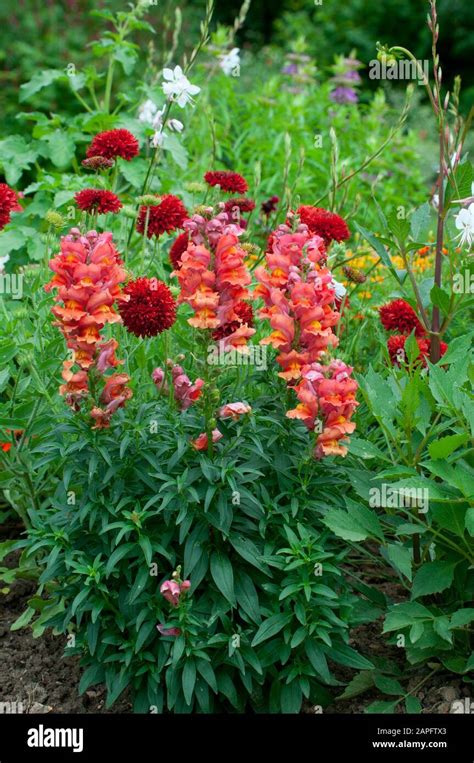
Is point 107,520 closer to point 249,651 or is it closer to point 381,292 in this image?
point 249,651

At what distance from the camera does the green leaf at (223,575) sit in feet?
8.11

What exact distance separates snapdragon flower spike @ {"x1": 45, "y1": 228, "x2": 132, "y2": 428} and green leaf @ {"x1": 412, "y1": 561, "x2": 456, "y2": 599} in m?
0.91

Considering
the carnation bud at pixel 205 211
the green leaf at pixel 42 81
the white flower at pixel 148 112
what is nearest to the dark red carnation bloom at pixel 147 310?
the carnation bud at pixel 205 211

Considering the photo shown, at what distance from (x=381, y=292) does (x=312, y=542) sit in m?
2.10

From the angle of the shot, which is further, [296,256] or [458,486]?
[296,256]

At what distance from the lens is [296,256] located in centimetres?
254

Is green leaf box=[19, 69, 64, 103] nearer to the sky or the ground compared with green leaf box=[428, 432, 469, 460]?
nearer to the sky

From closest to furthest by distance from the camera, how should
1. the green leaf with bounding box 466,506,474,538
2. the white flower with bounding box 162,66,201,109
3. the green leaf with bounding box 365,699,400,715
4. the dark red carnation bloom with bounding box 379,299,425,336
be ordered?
the green leaf with bounding box 466,506,474,538 → the green leaf with bounding box 365,699,400,715 → the dark red carnation bloom with bounding box 379,299,425,336 → the white flower with bounding box 162,66,201,109

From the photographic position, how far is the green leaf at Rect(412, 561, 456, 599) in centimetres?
251

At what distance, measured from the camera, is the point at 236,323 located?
2.52 m

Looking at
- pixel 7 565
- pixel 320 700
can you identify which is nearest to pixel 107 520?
pixel 320 700

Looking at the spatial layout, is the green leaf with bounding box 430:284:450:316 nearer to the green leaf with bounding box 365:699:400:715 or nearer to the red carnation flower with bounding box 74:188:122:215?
the red carnation flower with bounding box 74:188:122:215

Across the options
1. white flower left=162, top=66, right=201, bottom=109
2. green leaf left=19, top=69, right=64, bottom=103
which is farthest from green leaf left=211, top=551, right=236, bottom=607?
green leaf left=19, top=69, right=64, bottom=103

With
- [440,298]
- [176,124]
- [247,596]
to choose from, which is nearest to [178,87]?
[176,124]
